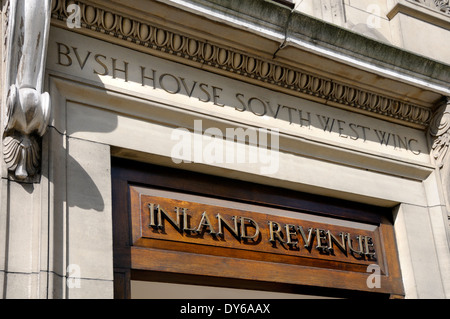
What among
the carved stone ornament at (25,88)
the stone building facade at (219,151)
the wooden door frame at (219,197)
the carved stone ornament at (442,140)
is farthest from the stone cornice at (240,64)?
the wooden door frame at (219,197)

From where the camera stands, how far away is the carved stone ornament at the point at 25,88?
5969mm

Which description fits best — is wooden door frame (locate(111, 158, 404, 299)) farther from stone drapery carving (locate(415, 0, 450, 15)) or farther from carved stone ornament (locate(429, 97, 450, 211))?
stone drapery carving (locate(415, 0, 450, 15))

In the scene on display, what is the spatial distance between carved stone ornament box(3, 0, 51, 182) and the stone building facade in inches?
0.5

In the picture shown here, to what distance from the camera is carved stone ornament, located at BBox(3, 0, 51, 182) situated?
5969 mm

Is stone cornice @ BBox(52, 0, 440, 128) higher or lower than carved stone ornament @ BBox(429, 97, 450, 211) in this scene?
higher

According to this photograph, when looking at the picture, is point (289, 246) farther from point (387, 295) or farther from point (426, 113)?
point (426, 113)

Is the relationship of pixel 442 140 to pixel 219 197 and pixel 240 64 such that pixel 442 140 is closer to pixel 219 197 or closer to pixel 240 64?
pixel 240 64

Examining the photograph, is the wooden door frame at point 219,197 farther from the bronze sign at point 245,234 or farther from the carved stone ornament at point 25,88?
the carved stone ornament at point 25,88

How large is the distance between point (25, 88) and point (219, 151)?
2006 millimetres

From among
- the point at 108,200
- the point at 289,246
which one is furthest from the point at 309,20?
the point at 108,200

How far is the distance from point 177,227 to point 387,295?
2429mm

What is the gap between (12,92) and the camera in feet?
19.5

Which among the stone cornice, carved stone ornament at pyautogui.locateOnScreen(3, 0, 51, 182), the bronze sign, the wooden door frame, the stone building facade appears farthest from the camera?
the stone cornice

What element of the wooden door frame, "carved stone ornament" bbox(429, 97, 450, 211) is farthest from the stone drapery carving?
the wooden door frame
